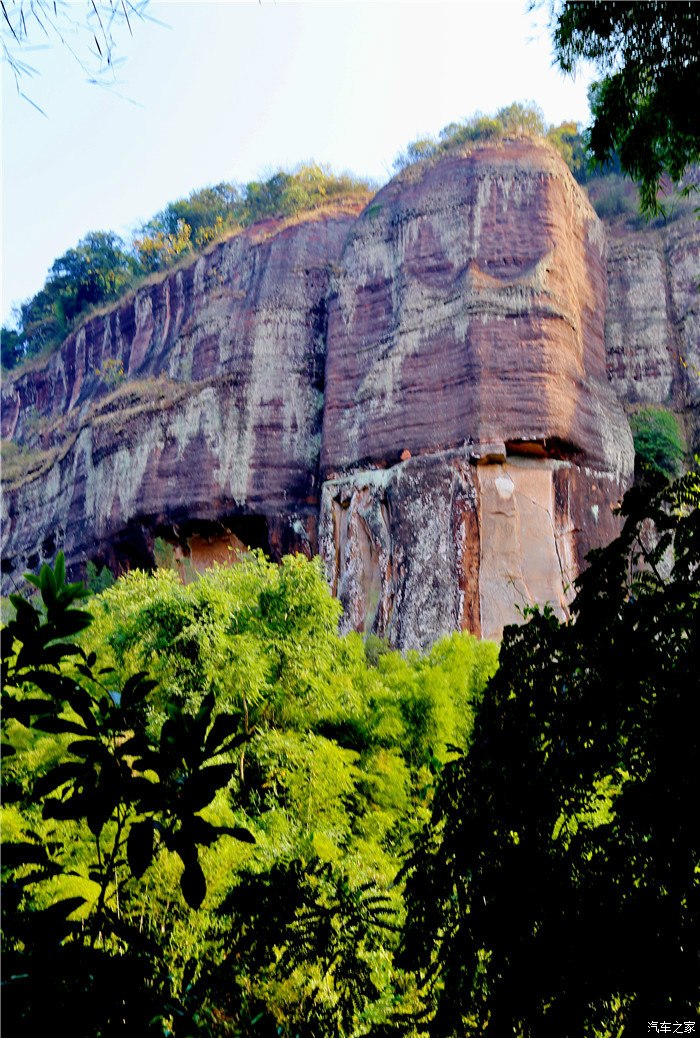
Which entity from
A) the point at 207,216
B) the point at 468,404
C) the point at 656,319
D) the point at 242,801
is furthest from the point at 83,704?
the point at 207,216

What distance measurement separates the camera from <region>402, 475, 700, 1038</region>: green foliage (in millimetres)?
1851

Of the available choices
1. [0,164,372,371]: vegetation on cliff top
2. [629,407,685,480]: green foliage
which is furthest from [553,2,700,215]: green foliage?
[0,164,372,371]: vegetation on cliff top

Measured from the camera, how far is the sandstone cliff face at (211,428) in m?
18.7

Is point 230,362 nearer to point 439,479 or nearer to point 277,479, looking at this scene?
point 277,479

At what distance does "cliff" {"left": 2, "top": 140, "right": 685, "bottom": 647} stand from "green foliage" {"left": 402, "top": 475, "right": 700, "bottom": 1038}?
1202cm

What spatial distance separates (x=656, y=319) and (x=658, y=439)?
147 inches

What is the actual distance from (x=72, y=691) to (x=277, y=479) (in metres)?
16.9

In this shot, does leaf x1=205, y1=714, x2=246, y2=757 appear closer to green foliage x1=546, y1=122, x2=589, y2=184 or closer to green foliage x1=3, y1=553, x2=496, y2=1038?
green foliage x1=3, y1=553, x2=496, y2=1038

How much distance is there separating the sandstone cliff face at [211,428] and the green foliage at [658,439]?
722 centimetres

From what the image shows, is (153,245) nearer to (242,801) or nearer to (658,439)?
(658,439)

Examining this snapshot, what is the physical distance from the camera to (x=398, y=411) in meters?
17.0

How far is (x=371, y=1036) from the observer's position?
6.82ft

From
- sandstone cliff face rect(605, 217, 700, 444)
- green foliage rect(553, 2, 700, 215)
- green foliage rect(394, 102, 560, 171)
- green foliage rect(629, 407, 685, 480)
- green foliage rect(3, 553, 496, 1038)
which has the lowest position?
green foliage rect(3, 553, 496, 1038)

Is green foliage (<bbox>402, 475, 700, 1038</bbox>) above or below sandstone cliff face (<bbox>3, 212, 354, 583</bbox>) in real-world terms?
below
